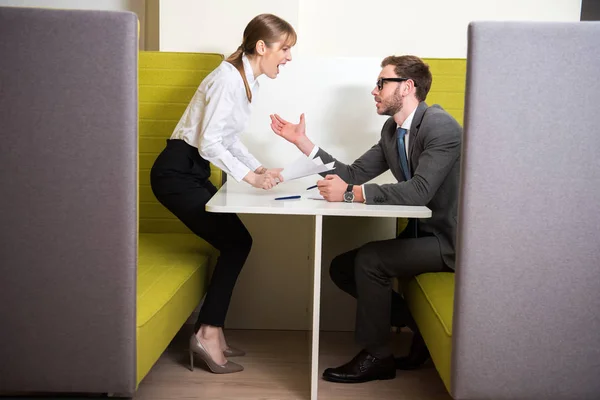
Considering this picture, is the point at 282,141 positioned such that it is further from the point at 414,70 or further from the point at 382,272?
the point at 382,272

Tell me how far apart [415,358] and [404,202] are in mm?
744

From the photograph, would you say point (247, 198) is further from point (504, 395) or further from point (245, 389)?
point (504, 395)

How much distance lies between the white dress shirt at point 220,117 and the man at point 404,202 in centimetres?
40

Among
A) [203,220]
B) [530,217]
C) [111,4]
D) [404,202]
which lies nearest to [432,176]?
[404,202]

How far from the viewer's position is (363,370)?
8.73ft

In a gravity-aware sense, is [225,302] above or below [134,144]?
below

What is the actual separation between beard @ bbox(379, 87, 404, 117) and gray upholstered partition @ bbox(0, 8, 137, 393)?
4.33 ft

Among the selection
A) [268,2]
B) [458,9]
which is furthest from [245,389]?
Answer: [458,9]

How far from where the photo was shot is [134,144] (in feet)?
6.29

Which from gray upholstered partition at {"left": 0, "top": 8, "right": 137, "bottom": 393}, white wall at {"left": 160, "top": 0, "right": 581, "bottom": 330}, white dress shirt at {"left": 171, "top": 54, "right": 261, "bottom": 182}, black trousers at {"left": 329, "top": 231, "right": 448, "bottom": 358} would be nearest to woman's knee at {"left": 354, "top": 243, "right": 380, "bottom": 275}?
black trousers at {"left": 329, "top": 231, "right": 448, "bottom": 358}

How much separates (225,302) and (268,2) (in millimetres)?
1551

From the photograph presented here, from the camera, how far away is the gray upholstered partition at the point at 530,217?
6.13 feet

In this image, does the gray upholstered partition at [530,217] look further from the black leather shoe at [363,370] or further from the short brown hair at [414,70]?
the short brown hair at [414,70]

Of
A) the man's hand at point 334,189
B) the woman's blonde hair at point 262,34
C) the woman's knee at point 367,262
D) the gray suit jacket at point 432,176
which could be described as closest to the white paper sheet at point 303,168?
the man's hand at point 334,189
